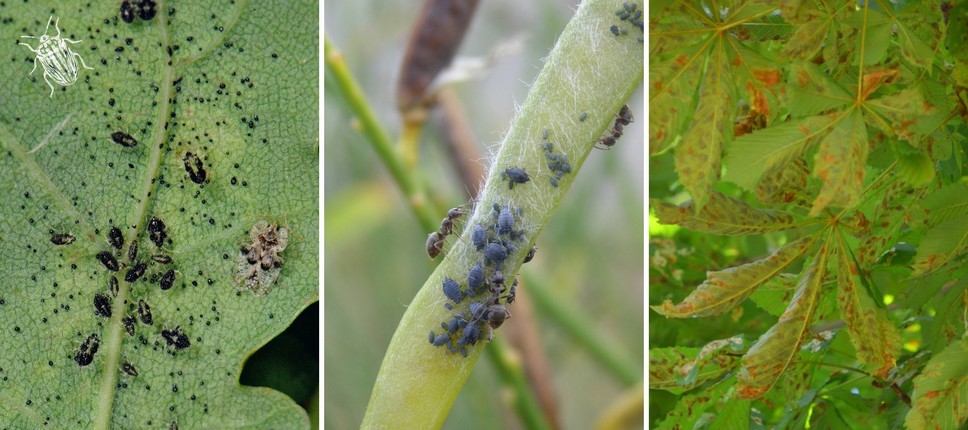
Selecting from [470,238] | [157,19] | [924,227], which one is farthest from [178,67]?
[924,227]

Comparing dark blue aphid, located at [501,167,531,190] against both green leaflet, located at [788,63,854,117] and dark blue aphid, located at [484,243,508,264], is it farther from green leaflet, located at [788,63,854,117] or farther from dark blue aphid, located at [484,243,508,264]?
green leaflet, located at [788,63,854,117]

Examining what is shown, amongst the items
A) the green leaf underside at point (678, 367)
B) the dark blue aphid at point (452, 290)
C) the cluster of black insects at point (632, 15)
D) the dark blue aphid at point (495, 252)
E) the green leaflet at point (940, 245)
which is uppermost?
the cluster of black insects at point (632, 15)

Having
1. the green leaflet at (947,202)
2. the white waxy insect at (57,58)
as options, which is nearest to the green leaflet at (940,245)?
the green leaflet at (947,202)

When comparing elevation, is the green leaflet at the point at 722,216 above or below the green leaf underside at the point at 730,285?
above

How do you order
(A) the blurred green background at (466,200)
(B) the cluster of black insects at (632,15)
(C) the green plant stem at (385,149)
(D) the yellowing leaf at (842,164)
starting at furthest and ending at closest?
(A) the blurred green background at (466,200) → (C) the green plant stem at (385,149) → (B) the cluster of black insects at (632,15) → (D) the yellowing leaf at (842,164)

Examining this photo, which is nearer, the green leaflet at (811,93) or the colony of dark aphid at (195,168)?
the green leaflet at (811,93)

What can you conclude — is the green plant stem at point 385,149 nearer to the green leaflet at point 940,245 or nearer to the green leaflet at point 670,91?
the green leaflet at point 670,91

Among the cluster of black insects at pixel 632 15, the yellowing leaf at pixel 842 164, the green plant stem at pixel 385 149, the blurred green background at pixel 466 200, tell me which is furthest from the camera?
the blurred green background at pixel 466 200
